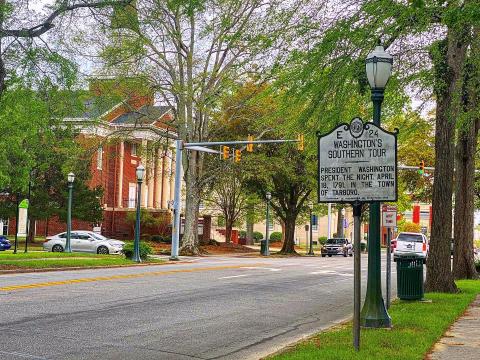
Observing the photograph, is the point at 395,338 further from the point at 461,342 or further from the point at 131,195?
the point at 131,195

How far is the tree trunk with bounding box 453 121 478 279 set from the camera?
23.7 metres

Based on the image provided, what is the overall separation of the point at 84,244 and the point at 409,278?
2877cm

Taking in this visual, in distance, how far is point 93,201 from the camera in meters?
48.5

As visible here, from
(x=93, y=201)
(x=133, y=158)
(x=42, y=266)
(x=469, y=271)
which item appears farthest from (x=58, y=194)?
(x=469, y=271)

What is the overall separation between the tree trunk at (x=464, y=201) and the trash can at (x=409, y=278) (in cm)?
902

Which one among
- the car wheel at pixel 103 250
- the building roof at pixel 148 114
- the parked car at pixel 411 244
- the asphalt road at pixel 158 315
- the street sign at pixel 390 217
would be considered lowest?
the asphalt road at pixel 158 315

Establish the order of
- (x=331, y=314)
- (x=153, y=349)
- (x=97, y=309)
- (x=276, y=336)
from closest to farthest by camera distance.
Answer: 1. (x=153, y=349)
2. (x=276, y=336)
3. (x=97, y=309)
4. (x=331, y=314)

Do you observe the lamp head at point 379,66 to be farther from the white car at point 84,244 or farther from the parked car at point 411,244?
the white car at point 84,244

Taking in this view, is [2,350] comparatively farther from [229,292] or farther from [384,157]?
[229,292]

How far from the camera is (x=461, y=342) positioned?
1009 cm

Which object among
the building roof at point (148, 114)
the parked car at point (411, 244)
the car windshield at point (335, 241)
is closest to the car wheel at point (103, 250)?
the building roof at point (148, 114)

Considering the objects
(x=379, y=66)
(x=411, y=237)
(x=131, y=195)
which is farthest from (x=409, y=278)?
(x=131, y=195)

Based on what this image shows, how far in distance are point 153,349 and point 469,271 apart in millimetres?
18223

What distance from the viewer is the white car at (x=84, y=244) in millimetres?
39656
